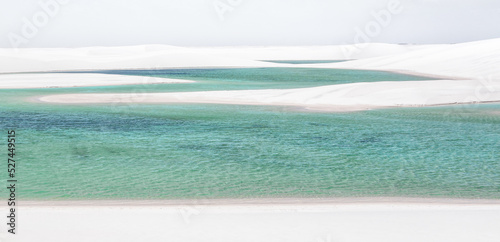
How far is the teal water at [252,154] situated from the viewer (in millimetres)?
9695

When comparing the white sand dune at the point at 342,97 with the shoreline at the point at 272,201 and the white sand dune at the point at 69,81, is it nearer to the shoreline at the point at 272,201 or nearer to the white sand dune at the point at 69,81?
the white sand dune at the point at 69,81

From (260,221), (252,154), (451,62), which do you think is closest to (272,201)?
(260,221)

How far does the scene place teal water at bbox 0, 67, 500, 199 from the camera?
31.8 ft

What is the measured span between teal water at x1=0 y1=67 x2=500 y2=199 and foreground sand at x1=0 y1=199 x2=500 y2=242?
0.95 m

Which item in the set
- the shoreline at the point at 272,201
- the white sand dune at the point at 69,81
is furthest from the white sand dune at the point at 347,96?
the shoreline at the point at 272,201

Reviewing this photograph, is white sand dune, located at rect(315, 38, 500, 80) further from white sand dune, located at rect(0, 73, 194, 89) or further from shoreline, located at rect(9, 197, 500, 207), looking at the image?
shoreline, located at rect(9, 197, 500, 207)

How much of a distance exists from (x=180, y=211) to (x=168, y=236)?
3.77 feet

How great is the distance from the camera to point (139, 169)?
11.1 m

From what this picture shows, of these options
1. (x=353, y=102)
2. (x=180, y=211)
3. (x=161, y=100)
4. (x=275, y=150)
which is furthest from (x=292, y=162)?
(x=161, y=100)

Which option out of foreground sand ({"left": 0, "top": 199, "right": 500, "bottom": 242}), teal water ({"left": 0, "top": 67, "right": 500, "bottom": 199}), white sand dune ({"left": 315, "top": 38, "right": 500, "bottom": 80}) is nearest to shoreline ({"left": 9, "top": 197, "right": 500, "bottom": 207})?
foreground sand ({"left": 0, "top": 199, "right": 500, "bottom": 242})

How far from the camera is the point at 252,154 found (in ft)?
41.3

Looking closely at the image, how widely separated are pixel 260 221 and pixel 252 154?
523cm

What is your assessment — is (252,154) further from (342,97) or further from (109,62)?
(109,62)

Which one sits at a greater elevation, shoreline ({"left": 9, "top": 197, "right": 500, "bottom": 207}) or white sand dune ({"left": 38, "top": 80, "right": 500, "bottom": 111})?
A: white sand dune ({"left": 38, "top": 80, "right": 500, "bottom": 111})
